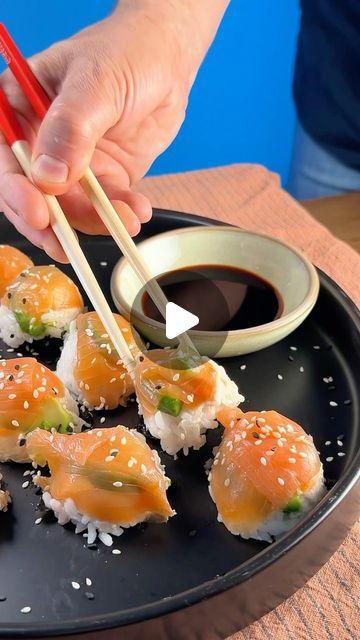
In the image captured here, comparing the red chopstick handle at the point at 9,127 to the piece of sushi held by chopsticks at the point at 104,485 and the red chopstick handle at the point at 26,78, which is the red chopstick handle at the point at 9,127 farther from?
the piece of sushi held by chopsticks at the point at 104,485

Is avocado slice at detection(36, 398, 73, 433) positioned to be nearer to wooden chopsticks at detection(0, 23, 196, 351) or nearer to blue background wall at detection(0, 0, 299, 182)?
wooden chopsticks at detection(0, 23, 196, 351)

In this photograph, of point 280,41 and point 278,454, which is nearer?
point 278,454

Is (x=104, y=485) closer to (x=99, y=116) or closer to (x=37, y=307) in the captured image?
(x=37, y=307)

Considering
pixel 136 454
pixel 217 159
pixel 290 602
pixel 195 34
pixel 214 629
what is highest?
pixel 195 34

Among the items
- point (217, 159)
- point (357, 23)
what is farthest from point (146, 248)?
point (217, 159)

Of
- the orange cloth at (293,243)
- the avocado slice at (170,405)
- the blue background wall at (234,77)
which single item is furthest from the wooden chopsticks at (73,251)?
the blue background wall at (234,77)

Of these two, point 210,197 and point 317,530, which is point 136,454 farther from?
point 210,197

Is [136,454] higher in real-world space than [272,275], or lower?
higher
